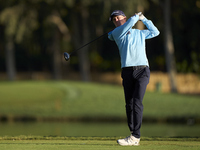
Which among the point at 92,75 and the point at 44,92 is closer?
the point at 44,92

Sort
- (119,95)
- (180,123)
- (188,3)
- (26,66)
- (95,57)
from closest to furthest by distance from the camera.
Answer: (180,123), (119,95), (188,3), (95,57), (26,66)

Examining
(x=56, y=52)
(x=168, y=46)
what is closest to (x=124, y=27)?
(x=168, y=46)

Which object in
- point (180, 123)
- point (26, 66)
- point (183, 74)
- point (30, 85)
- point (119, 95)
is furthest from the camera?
point (26, 66)

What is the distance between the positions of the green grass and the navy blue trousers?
12.3m

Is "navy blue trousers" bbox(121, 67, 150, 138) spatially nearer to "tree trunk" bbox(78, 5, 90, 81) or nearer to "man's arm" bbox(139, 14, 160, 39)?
"man's arm" bbox(139, 14, 160, 39)

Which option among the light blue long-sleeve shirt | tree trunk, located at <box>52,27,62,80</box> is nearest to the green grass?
tree trunk, located at <box>52,27,62,80</box>

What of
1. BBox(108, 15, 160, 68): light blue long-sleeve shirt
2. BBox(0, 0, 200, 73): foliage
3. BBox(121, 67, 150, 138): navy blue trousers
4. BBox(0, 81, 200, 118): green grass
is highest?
BBox(0, 0, 200, 73): foliage

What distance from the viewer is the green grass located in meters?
19.6

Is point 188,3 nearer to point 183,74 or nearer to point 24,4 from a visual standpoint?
point 183,74

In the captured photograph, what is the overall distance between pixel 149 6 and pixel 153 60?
719cm

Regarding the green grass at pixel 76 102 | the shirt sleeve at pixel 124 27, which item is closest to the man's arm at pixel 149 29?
the shirt sleeve at pixel 124 27

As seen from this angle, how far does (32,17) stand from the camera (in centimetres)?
3077

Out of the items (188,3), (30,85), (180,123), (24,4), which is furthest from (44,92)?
(188,3)

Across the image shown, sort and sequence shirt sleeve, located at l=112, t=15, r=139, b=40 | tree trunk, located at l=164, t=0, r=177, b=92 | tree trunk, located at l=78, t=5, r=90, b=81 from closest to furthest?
1. shirt sleeve, located at l=112, t=15, r=139, b=40
2. tree trunk, located at l=164, t=0, r=177, b=92
3. tree trunk, located at l=78, t=5, r=90, b=81
